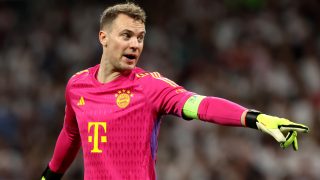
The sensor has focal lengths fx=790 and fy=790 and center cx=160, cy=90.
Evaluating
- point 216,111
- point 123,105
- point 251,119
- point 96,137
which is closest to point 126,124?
point 123,105

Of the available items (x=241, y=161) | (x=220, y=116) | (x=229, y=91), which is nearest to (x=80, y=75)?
(x=220, y=116)

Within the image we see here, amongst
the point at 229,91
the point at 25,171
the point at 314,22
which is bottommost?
the point at 25,171

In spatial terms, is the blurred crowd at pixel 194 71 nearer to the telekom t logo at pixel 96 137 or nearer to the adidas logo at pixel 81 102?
the adidas logo at pixel 81 102

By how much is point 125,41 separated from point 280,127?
1.34m

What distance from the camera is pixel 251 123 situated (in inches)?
177

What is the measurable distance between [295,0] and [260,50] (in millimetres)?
1162

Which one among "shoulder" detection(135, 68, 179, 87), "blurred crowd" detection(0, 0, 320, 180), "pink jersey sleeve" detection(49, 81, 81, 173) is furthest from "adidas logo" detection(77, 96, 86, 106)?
"blurred crowd" detection(0, 0, 320, 180)

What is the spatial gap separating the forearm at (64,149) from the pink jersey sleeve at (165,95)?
0.96 metres

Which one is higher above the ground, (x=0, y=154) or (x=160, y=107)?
(x=160, y=107)

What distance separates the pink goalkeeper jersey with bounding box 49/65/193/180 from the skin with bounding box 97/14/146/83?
0.08 metres

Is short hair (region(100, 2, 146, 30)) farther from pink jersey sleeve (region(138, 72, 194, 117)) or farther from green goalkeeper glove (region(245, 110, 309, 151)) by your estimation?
green goalkeeper glove (region(245, 110, 309, 151))

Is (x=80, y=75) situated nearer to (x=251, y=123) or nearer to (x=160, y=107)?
(x=160, y=107)

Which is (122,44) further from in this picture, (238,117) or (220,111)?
(238,117)

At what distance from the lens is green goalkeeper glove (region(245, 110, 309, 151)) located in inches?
170
